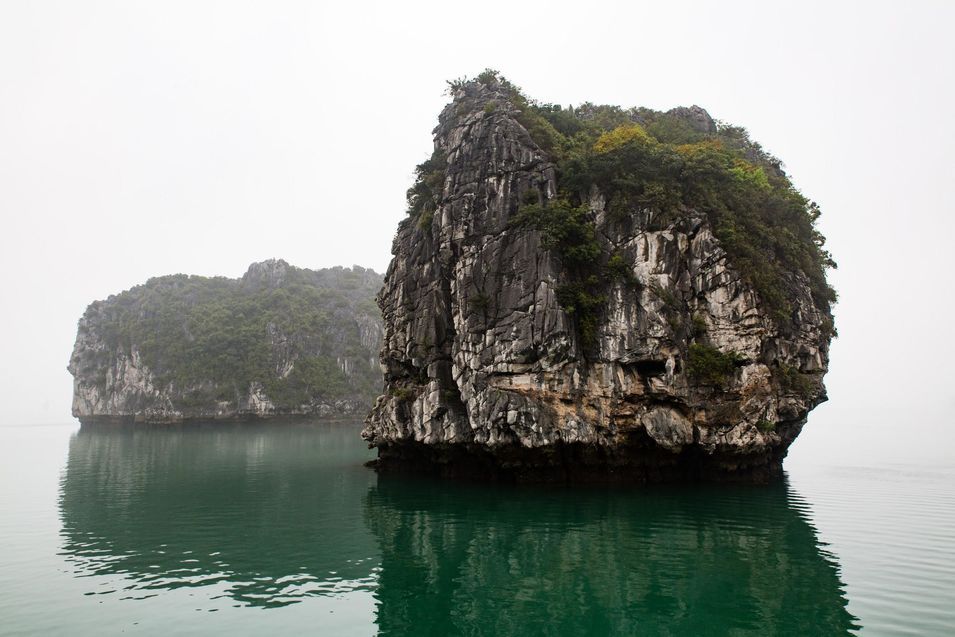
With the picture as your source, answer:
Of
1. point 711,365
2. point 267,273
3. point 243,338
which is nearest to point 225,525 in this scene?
point 711,365

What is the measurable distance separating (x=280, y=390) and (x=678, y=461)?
3516 inches

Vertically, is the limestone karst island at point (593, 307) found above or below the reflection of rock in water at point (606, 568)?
above

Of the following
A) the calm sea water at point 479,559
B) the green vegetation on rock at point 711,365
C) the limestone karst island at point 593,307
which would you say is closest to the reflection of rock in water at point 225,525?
the calm sea water at point 479,559

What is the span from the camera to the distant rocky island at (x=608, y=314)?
28844 mm

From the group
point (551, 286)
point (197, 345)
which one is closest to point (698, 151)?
point (551, 286)

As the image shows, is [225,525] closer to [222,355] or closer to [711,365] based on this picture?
[711,365]

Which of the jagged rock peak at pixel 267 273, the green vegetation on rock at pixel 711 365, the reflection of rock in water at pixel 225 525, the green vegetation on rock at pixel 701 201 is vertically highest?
the jagged rock peak at pixel 267 273

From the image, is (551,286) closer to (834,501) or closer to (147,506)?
(834,501)

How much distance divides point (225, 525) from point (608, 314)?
66.3 feet

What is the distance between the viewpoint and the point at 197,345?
112m

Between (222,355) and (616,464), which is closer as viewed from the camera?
(616,464)

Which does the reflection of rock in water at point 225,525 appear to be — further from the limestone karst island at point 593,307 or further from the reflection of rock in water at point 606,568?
the limestone karst island at point 593,307

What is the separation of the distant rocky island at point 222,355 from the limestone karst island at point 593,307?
251 ft

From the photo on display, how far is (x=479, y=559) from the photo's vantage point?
56.9 ft
